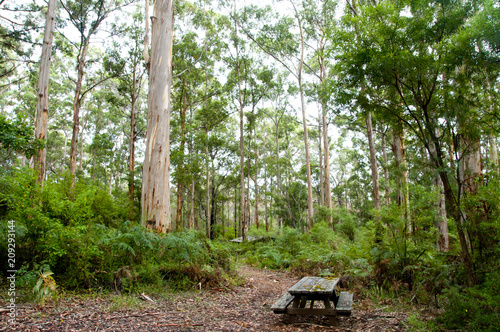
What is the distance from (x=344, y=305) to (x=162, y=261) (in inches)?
127

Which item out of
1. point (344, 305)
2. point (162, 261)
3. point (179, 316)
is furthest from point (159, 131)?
point (344, 305)

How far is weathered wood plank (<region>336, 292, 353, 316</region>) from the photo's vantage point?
12.4ft

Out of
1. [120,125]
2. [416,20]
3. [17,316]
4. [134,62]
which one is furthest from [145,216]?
[120,125]

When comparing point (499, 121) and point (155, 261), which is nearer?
point (499, 121)

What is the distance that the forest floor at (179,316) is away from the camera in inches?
122

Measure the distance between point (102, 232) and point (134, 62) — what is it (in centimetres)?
1540

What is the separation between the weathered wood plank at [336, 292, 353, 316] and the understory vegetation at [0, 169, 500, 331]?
0.76m

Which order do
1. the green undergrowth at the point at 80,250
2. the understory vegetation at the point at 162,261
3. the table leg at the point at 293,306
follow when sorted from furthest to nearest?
the table leg at the point at 293,306
the green undergrowth at the point at 80,250
the understory vegetation at the point at 162,261

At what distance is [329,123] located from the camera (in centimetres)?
2194

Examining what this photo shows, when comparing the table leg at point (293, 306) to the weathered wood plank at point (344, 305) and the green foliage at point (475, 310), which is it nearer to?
the weathered wood plank at point (344, 305)

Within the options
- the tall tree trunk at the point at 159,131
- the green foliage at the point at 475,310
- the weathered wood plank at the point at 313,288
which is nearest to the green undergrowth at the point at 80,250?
the tall tree trunk at the point at 159,131

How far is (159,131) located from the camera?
7051mm

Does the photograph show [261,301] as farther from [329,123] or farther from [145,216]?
[329,123]

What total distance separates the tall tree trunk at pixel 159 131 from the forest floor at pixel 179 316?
227cm
